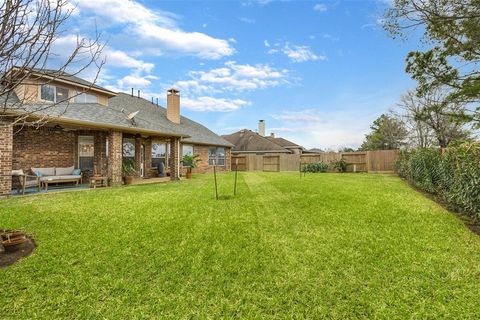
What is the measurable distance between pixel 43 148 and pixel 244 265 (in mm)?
12220

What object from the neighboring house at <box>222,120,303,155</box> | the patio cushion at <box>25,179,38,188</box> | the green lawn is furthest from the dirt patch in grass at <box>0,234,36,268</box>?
the neighboring house at <box>222,120,303,155</box>

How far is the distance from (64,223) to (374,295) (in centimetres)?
620

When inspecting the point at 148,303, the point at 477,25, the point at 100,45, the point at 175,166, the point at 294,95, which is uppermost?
the point at 294,95

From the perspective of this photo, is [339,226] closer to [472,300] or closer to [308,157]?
[472,300]

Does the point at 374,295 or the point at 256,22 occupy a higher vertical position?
the point at 256,22

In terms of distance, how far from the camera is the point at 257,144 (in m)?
33.2

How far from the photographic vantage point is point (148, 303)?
298 centimetres

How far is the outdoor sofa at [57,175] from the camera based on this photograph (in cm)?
1103

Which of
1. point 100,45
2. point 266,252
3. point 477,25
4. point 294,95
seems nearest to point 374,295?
point 266,252

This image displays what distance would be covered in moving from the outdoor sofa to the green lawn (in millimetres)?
4760

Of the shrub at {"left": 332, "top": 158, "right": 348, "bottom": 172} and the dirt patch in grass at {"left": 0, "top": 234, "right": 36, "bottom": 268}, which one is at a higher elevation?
the shrub at {"left": 332, "top": 158, "right": 348, "bottom": 172}

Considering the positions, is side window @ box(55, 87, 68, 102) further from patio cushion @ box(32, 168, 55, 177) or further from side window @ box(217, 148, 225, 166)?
side window @ box(217, 148, 225, 166)

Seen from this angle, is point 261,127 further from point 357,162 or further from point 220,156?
point 357,162

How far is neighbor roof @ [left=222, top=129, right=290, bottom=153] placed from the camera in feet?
106
